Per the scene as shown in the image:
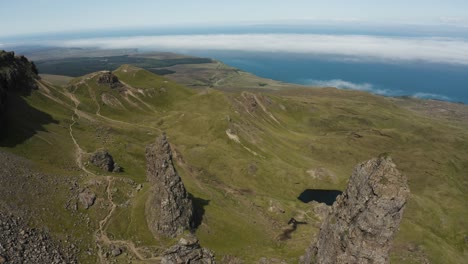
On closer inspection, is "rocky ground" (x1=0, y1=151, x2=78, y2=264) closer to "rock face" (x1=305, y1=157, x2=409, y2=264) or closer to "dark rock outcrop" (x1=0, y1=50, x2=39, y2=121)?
"rock face" (x1=305, y1=157, x2=409, y2=264)

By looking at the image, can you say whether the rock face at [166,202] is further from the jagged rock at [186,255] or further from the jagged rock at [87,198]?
the jagged rock at [186,255]

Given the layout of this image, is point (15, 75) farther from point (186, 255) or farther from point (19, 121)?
point (186, 255)

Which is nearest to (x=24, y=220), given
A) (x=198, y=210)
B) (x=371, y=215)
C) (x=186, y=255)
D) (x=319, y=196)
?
(x=186, y=255)

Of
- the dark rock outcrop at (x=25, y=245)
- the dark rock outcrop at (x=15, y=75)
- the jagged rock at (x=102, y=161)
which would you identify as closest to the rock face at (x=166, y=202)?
the dark rock outcrop at (x=25, y=245)

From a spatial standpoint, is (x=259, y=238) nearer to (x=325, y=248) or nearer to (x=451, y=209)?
(x=325, y=248)

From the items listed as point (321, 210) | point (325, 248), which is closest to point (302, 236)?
point (321, 210)

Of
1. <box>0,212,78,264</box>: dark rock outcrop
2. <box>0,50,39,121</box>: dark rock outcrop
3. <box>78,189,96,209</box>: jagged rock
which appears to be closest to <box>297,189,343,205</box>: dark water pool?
<box>78,189,96,209</box>: jagged rock

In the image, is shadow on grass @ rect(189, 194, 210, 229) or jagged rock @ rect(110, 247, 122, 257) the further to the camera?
shadow on grass @ rect(189, 194, 210, 229)
